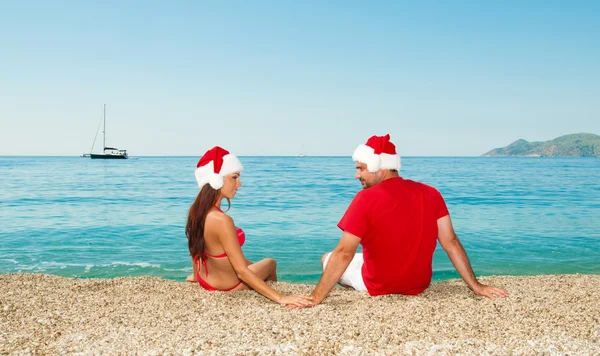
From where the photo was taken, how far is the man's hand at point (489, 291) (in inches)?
181

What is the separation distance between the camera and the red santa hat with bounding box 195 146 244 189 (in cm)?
461

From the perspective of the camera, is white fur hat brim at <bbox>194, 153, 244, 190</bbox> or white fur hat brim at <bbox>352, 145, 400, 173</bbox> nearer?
white fur hat brim at <bbox>352, 145, 400, 173</bbox>

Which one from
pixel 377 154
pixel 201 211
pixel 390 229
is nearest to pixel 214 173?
pixel 201 211

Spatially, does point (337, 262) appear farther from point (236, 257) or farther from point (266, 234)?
point (266, 234)

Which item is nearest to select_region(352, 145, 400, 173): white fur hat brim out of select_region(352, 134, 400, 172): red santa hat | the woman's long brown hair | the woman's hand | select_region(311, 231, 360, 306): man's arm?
select_region(352, 134, 400, 172): red santa hat

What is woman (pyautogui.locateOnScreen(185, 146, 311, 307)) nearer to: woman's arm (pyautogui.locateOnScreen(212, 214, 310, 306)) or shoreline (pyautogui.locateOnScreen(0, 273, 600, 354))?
woman's arm (pyautogui.locateOnScreen(212, 214, 310, 306))

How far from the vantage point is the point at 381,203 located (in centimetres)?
412

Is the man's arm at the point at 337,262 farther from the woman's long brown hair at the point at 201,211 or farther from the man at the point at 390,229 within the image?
the woman's long brown hair at the point at 201,211

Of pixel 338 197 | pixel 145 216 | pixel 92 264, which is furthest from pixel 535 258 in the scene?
pixel 338 197

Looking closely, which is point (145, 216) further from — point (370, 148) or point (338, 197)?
point (370, 148)

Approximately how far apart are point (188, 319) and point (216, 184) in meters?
1.28

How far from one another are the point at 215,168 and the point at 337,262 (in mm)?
1491

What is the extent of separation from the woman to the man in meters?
0.63

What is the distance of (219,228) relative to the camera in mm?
4508
